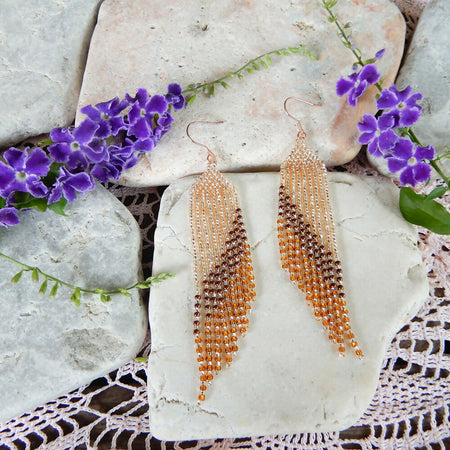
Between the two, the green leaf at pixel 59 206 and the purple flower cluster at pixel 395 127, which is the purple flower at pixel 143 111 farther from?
the purple flower cluster at pixel 395 127

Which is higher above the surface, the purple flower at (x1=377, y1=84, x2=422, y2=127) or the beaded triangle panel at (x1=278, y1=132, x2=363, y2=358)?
the purple flower at (x1=377, y1=84, x2=422, y2=127)

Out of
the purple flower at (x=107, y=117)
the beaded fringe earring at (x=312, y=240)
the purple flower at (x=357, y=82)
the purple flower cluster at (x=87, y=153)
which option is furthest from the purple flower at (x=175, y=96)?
the purple flower at (x=357, y=82)

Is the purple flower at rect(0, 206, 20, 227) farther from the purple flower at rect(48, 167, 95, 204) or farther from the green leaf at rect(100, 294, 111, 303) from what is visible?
the green leaf at rect(100, 294, 111, 303)

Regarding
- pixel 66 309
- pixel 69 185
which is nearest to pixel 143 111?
pixel 69 185

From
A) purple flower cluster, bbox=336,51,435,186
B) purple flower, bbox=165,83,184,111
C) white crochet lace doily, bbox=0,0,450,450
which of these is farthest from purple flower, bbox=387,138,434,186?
purple flower, bbox=165,83,184,111

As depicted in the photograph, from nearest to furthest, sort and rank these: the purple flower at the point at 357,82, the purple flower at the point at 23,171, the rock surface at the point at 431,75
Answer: the purple flower at the point at 23,171, the purple flower at the point at 357,82, the rock surface at the point at 431,75

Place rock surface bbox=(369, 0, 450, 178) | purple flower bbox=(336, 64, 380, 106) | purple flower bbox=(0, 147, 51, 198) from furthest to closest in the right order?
rock surface bbox=(369, 0, 450, 178) → purple flower bbox=(336, 64, 380, 106) → purple flower bbox=(0, 147, 51, 198)
